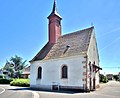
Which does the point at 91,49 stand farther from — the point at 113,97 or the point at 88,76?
the point at 113,97

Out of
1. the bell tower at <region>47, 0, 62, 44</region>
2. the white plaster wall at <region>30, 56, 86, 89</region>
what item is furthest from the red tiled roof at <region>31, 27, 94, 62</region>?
the bell tower at <region>47, 0, 62, 44</region>

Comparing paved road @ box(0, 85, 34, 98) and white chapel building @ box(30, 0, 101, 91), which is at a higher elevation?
white chapel building @ box(30, 0, 101, 91)

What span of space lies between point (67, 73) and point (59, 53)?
3345 mm

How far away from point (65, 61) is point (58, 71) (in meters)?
1.71

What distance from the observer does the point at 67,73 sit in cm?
2223

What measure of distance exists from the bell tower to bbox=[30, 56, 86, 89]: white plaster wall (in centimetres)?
469

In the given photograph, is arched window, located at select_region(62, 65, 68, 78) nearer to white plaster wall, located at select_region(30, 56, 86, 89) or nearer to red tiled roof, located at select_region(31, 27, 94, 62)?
white plaster wall, located at select_region(30, 56, 86, 89)

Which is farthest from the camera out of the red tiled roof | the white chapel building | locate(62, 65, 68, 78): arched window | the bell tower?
the bell tower

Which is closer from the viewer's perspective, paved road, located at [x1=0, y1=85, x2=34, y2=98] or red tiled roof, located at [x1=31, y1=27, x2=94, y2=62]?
paved road, located at [x1=0, y1=85, x2=34, y2=98]

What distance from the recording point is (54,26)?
2834 centimetres

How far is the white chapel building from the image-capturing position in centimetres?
2102

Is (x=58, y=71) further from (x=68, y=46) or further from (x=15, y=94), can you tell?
(x=15, y=94)

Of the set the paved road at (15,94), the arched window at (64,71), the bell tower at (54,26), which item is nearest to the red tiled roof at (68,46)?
the bell tower at (54,26)

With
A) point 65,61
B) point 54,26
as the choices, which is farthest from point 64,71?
point 54,26
